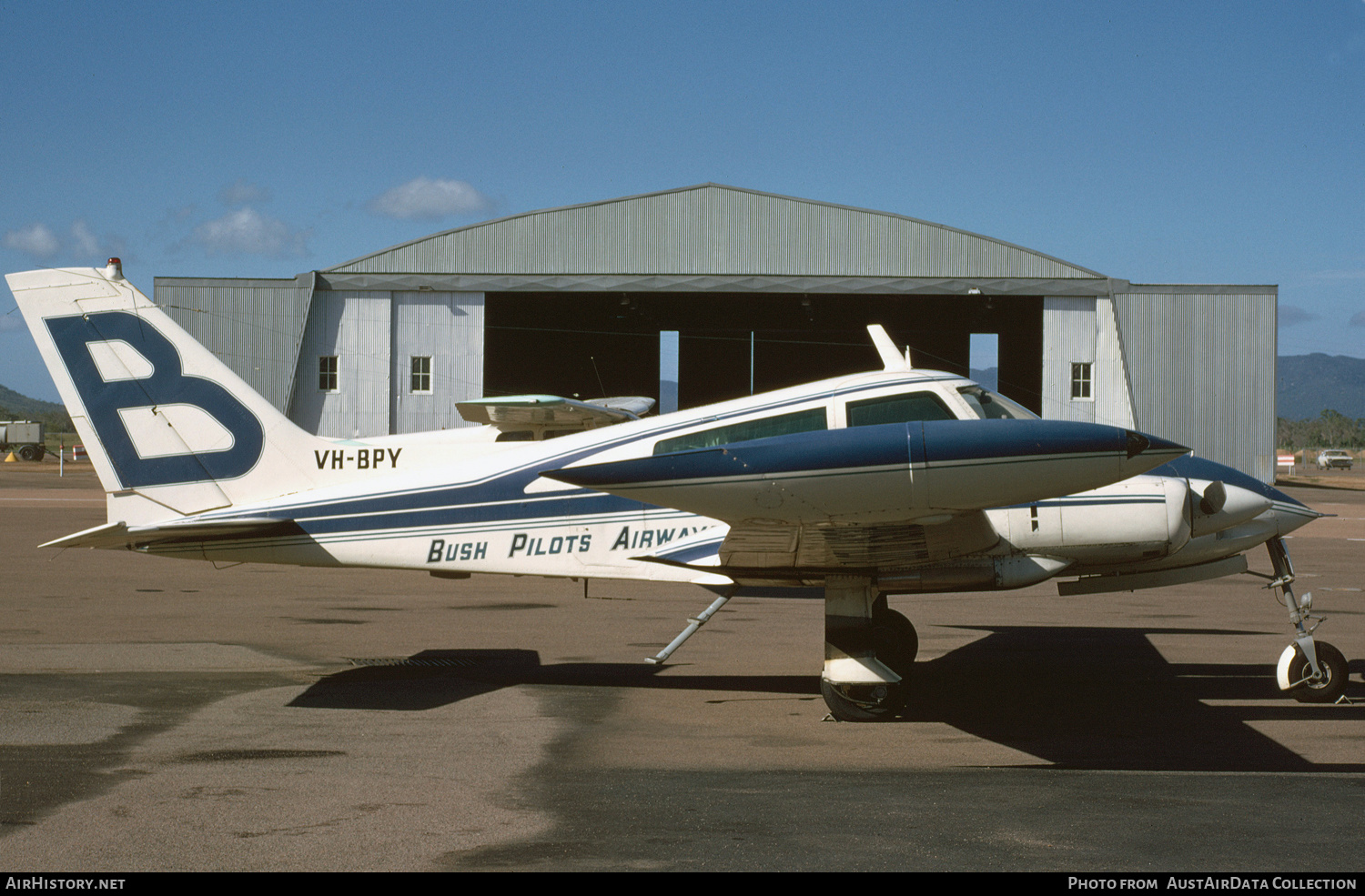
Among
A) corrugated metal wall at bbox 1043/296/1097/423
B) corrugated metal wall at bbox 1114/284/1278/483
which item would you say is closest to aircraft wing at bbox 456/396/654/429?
corrugated metal wall at bbox 1043/296/1097/423

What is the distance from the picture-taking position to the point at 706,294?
109 feet

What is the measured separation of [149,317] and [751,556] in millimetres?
5155

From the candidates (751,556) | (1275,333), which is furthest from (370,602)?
(1275,333)

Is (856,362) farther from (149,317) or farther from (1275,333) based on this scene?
(149,317)

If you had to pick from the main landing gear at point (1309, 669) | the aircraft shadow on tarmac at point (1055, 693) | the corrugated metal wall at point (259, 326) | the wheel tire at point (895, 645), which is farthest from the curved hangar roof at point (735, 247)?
the main landing gear at point (1309, 669)

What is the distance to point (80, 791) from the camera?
5305mm

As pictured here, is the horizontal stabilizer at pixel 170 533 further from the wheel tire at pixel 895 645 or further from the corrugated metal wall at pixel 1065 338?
the corrugated metal wall at pixel 1065 338

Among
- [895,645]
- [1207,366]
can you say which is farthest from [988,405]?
[1207,366]

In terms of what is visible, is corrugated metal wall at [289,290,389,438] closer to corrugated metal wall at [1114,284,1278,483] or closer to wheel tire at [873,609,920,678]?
corrugated metal wall at [1114,284,1278,483]

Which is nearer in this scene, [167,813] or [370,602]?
[167,813]

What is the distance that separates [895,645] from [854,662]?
0.89m

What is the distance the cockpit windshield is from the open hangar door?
25526 mm

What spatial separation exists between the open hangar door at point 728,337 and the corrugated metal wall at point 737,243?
98cm

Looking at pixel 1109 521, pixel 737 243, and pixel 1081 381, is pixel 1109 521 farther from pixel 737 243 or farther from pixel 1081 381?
pixel 1081 381
